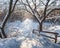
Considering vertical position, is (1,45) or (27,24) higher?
(1,45)

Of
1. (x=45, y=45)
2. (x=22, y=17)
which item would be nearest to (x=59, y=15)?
(x=22, y=17)

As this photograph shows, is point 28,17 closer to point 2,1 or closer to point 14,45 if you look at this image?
point 2,1

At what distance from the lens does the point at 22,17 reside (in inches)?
1359

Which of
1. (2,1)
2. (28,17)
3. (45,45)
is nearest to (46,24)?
(28,17)

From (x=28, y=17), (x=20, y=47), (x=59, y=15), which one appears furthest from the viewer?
Answer: (x=28, y=17)

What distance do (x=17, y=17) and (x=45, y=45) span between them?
81.3 feet

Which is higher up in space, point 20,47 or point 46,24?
point 20,47

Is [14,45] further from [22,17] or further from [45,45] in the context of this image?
[22,17]

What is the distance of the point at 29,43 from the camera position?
9148mm

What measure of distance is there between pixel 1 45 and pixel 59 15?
70.6ft

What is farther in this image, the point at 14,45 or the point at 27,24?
the point at 27,24

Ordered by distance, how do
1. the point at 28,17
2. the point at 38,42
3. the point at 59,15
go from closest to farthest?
the point at 38,42, the point at 59,15, the point at 28,17

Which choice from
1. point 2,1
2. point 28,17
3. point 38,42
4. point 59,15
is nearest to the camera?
point 38,42

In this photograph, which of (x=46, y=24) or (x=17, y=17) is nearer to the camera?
(x=46, y=24)
